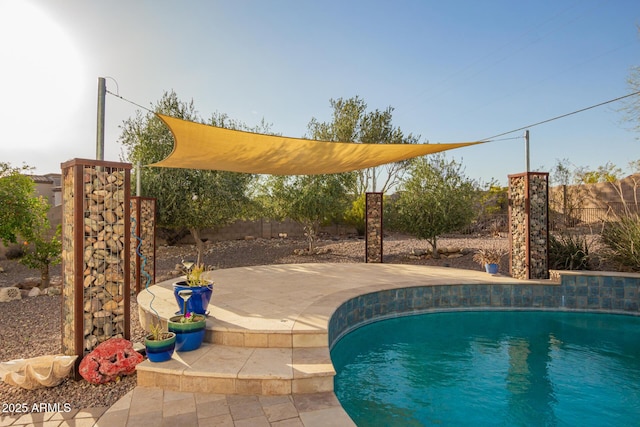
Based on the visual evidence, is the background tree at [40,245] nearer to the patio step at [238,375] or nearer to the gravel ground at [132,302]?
the gravel ground at [132,302]

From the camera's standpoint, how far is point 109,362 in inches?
121

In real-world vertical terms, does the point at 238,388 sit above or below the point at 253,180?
below

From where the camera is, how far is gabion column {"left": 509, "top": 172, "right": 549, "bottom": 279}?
6523mm

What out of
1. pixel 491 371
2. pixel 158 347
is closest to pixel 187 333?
Answer: pixel 158 347

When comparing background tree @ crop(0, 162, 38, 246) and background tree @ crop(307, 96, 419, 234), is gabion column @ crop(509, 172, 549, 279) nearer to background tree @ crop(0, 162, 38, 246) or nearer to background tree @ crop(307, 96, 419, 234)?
background tree @ crop(0, 162, 38, 246)

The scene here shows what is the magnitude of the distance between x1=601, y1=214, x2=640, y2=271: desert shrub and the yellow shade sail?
4.04 meters

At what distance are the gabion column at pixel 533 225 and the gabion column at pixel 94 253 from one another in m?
6.45

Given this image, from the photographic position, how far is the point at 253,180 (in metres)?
11.2

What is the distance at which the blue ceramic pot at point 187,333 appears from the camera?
11.1ft

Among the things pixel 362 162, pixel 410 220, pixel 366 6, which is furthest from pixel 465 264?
pixel 366 6

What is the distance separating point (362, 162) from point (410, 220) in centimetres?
337

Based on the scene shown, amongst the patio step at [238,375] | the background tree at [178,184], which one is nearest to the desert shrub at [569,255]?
the patio step at [238,375]

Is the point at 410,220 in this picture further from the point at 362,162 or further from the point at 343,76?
the point at 343,76

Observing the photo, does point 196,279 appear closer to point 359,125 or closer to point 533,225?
point 533,225
